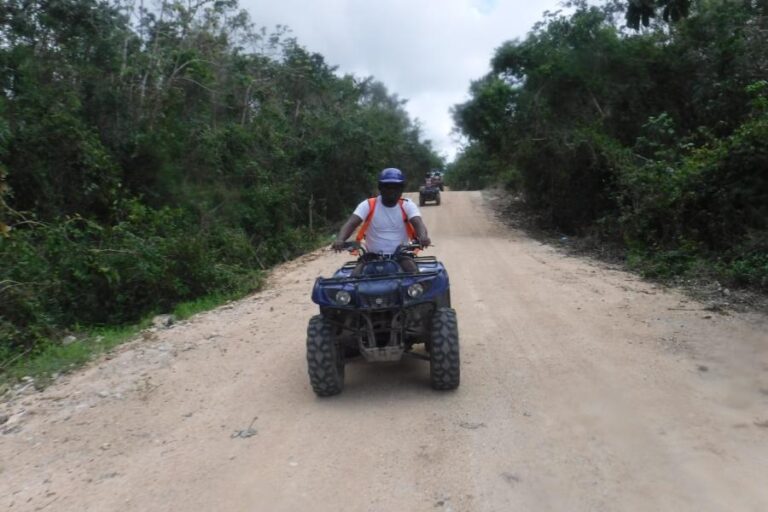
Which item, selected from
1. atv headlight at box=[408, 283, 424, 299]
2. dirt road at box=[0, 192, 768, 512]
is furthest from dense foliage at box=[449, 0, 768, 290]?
atv headlight at box=[408, 283, 424, 299]

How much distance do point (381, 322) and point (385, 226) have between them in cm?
104

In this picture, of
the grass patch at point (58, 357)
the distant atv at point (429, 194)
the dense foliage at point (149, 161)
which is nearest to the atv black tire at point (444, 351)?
the grass patch at point (58, 357)

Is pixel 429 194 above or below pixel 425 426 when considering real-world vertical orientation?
above

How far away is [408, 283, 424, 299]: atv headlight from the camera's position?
5.59 m

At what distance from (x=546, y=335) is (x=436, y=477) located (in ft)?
12.9

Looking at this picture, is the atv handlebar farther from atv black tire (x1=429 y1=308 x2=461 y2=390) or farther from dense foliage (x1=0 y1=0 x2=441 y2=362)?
dense foliage (x1=0 y1=0 x2=441 y2=362)

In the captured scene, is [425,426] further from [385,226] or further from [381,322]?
[385,226]

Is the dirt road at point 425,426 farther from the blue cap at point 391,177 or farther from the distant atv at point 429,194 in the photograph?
the distant atv at point 429,194

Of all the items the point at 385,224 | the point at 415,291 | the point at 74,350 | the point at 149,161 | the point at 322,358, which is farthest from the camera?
the point at 149,161

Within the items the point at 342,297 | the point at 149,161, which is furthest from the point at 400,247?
the point at 149,161

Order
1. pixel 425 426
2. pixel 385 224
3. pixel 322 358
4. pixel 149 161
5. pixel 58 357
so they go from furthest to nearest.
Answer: pixel 149 161, pixel 58 357, pixel 385 224, pixel 322 358, pixel 425 426

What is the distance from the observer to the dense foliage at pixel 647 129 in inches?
487

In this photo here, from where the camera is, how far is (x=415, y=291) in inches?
221

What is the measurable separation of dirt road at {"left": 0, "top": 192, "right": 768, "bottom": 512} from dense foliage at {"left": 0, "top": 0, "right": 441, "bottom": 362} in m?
3.24
